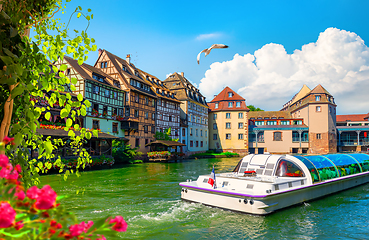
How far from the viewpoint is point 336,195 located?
47.9 ft

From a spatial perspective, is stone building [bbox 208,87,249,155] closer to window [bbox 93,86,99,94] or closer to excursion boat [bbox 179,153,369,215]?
window [bbox 93,86,99,94]

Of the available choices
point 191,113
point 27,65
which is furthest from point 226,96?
point 27,65

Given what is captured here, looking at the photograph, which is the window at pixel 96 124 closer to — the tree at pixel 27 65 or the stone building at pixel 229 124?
the tree at pixel 27 65

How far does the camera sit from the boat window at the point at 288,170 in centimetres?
1280

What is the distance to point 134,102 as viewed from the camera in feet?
125

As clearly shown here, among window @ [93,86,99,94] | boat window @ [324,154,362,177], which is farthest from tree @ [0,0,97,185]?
window @ [93,86,99,94]

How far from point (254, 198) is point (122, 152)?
84.0 ft

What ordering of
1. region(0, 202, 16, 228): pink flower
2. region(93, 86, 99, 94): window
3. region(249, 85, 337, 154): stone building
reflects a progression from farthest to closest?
1. region(249, 85, 337, 154): stone building
2. region(93, 86, 99, 94): window
3. region(0, 202, 16, 228): pink flower

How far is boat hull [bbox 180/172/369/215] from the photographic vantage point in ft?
32.9

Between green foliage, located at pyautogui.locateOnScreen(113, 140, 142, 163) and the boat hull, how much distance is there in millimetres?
22693

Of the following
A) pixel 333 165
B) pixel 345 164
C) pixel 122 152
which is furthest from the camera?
pixel 122 152

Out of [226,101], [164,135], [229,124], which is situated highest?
[226,101]

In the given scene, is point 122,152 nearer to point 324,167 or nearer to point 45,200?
point 324,167

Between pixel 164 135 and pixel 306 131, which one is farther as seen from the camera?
pixel 306 131
